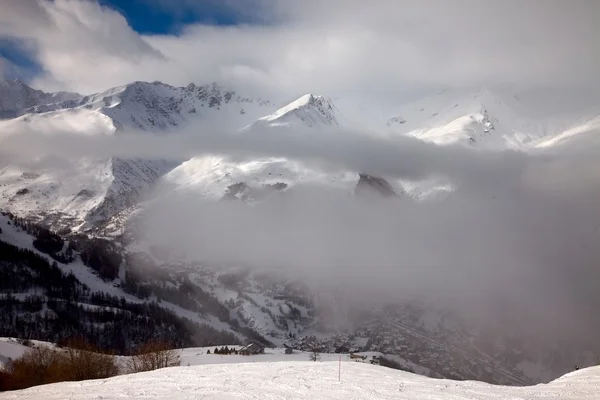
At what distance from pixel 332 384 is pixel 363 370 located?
9.84 m

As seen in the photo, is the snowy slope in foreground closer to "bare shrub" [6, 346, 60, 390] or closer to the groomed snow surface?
the groomed snow surface

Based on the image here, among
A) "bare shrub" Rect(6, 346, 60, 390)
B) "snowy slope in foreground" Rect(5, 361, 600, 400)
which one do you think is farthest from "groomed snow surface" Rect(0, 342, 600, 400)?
"bare shrub" Rect(6, 346, 60, 390)

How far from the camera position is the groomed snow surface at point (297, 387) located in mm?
31312

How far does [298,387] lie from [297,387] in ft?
0.28

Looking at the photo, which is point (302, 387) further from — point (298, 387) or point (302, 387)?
point (298, 387)

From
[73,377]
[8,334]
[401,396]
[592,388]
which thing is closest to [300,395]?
[401,396]

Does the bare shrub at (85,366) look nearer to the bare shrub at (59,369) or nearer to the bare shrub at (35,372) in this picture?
the bare shrub at (59,369)

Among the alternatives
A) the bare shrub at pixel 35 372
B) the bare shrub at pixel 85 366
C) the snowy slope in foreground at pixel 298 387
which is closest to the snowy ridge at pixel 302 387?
the snowy slope in foreground at pixel 298 387

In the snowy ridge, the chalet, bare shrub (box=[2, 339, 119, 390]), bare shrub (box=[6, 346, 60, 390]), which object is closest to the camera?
the snowy ridge

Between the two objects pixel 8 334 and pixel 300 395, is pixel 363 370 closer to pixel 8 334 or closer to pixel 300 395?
pixel 300 395

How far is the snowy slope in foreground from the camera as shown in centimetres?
3138

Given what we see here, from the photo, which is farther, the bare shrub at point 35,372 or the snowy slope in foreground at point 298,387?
the bare shrub at point 35,372

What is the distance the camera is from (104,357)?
235 feet

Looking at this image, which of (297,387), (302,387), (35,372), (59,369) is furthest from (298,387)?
(35,372)
